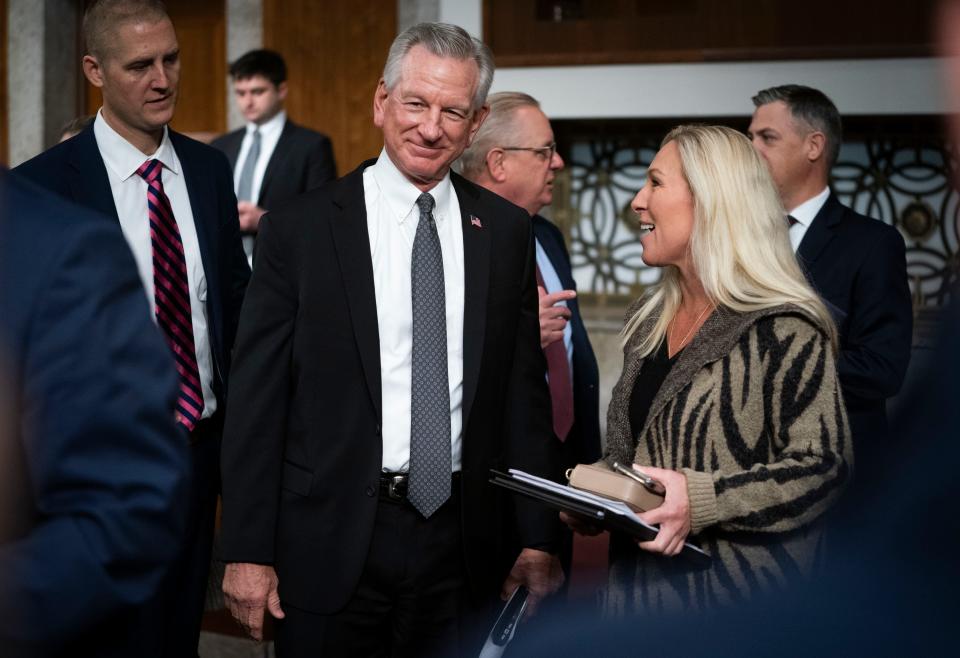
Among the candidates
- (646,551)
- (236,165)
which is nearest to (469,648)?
(646,551)

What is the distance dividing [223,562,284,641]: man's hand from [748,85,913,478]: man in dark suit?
1.57m

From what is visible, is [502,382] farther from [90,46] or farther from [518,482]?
[90,46]

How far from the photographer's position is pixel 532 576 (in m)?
2.40

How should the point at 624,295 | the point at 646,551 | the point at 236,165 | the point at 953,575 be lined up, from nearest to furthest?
1. the point at 953,575
2. the point at 646,551
3. the point at 236,165
4. the point at 624,295

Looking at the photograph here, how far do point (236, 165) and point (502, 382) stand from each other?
3.57 metres

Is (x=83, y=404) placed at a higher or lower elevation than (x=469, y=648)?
higher

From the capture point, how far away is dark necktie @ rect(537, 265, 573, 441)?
303 cm

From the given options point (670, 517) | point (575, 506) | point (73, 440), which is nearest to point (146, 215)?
point (575, 506)

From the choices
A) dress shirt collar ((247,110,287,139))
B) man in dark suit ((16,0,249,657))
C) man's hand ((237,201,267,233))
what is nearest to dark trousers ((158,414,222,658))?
man in dark suit ((16,0,249,657))

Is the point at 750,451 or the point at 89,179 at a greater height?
the point at 89,179

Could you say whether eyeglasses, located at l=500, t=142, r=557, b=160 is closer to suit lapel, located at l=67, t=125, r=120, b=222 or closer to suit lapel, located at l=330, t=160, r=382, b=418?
suit lapel, located at l=330, t=160, r=382, b=418

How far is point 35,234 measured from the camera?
104 cm

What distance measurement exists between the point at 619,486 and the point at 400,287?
602mm

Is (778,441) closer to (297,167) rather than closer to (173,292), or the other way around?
(173,292)
